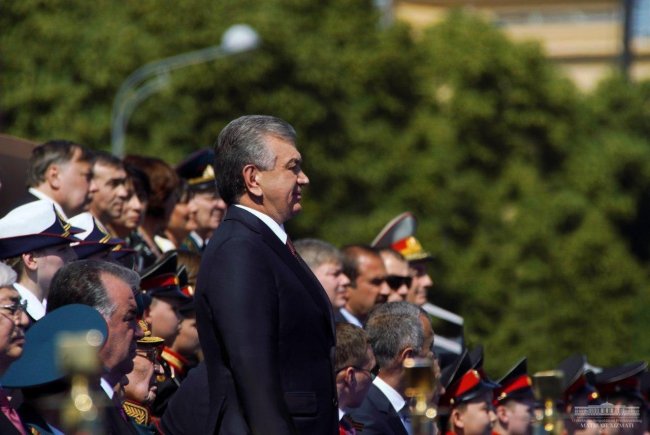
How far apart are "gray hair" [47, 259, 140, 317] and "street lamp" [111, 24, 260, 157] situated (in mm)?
21540

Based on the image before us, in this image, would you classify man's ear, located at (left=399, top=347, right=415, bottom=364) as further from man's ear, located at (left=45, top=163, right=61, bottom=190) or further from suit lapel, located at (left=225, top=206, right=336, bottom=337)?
man's ear, located at (left=45, top=163, right=61, bottom=190)

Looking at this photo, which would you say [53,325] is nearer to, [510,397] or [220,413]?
[220,413]

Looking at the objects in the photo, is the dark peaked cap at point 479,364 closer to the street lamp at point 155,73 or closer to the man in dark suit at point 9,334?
the man in dark suit at point 9,334

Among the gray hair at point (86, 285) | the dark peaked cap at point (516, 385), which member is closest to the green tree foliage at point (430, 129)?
the dark peaked cap at point (516, 385)

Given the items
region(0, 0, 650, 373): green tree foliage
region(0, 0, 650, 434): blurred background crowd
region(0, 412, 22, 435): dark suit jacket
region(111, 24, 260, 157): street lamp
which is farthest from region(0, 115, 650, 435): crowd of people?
region(0, 0, 650, 373): green tree foliage

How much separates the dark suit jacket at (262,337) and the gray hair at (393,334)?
6.40 ft

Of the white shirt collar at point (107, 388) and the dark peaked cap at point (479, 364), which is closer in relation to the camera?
the white shirt collar at point (107, 388)

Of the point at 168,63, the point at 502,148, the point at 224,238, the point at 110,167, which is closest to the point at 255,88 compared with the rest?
the point at 168,63

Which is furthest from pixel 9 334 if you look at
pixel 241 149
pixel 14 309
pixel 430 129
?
pixel 430 129

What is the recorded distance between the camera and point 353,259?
9.77m

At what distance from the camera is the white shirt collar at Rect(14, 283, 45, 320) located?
659 centimetres

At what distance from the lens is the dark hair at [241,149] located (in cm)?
549

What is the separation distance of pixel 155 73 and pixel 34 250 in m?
26.2

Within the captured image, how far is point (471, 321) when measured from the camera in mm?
35188
